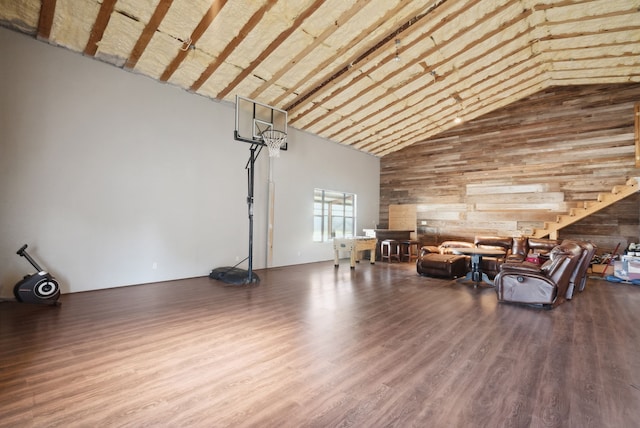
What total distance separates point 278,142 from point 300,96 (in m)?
1.11

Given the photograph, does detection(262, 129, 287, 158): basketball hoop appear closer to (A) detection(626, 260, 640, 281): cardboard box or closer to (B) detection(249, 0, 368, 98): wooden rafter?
(B) detection(249, 0, 368, 98): wooden rafter

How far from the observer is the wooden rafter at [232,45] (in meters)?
4.32

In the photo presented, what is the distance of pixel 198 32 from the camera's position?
4.62 metres

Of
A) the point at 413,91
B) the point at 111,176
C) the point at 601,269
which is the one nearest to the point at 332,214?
the point at 413,91

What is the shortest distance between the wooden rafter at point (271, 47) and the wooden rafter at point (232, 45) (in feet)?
1.50

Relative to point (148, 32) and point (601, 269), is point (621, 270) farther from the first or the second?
point (148, 32)

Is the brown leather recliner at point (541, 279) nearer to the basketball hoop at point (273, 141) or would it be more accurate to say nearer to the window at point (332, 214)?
the basketball hoop at point (273, 141)

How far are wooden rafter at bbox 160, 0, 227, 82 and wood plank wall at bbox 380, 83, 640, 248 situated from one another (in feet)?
26.0

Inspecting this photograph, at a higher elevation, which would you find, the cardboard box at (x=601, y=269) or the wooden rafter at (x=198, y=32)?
the wooden rafter at (x=198, y=32)

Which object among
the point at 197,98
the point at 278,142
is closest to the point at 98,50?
the point at 197,98

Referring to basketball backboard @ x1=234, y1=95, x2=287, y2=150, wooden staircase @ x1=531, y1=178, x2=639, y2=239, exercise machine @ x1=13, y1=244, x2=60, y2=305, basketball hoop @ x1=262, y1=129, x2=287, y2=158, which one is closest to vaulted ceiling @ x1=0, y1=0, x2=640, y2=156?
basketball backboard @ x1=234, y1=95, x2=287, y2=150

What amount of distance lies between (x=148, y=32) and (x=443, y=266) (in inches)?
259

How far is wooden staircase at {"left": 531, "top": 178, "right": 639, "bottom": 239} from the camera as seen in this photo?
22.6 ft

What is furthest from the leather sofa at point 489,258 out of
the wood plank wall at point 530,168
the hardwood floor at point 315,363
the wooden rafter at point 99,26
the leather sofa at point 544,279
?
the wooden rafter at point 99,26
